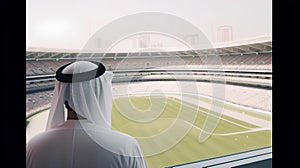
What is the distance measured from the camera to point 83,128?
859 millimetres

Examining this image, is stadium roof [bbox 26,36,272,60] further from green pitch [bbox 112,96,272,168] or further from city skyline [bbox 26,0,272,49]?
green pitch [bbox 112,96,272,168]

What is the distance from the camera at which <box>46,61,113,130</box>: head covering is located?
86 centimetres

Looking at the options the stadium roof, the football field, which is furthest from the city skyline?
the football field

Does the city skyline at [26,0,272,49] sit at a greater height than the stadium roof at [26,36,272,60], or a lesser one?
greater

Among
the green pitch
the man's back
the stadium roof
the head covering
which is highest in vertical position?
the stadium roof

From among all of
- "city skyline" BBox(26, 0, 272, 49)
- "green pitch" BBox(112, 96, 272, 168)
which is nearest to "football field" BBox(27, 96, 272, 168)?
"green pitch" BBox(112, 96, 272, 168)

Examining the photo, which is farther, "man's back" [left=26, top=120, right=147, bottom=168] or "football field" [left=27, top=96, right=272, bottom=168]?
"football field" [left=27, top=96, right=272, bottom=168]

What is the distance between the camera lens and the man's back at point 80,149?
32.0 inches

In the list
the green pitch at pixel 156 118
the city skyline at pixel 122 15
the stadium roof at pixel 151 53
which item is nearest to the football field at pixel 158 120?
the green pitch at pixel 156 118

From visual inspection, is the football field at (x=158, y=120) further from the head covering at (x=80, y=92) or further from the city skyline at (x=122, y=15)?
the city skyline at (x=122, y=15)

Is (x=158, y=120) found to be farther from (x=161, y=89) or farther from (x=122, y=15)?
(x=122, y=15)

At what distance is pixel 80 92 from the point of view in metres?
0.86
